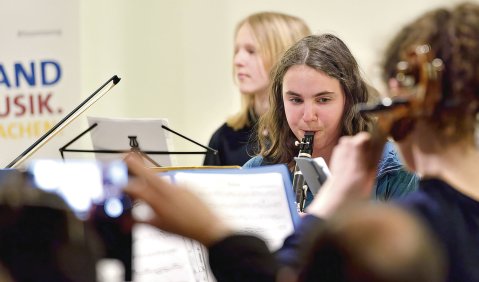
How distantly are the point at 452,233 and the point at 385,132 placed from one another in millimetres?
147

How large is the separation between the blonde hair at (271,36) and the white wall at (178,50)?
0.59m

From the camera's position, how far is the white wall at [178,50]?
411cm

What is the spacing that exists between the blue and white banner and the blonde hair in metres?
0.77

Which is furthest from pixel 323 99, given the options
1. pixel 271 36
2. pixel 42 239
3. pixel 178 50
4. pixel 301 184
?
pixel 178 50

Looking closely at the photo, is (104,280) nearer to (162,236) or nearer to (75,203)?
(75,203)

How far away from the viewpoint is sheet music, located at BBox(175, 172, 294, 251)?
1591mm

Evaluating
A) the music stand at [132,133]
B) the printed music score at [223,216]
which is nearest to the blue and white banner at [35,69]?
the music stand at [132,133]

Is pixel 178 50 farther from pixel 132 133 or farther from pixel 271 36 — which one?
pixel 132 133

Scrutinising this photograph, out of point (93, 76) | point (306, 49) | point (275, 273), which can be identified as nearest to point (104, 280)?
point (275, 273)

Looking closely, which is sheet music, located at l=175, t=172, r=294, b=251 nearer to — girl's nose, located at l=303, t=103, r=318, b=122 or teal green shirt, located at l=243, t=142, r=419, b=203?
teal green shirt, located at l=243, t=142, r=419, b=203

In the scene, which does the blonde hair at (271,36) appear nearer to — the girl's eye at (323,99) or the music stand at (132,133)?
the music stand at (132,133)

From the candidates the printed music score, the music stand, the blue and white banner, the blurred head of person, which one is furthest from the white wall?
the blurred head of person

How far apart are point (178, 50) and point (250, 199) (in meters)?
2.87

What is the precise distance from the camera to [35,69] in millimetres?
3707
